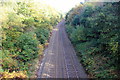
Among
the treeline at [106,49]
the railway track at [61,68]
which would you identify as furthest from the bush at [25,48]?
the treeline at [106,49]

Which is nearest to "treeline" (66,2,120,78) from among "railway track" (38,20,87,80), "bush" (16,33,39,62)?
"railway track" (38,20,87,80)

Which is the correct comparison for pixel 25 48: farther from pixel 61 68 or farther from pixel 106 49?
pixel 106 49

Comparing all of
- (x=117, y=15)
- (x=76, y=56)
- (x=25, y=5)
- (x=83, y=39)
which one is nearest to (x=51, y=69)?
(x=76, y=56)

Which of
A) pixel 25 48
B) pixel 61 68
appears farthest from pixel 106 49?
pixel 25 48

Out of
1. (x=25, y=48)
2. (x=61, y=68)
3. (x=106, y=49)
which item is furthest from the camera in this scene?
(x=25, y=48)

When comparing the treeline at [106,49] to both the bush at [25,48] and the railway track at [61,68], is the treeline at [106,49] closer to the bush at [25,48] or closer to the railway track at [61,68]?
the railway track at [61,68]

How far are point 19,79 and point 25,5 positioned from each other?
10.5 metres

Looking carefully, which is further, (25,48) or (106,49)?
(25,48)

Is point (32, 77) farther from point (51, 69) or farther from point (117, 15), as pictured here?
point (117, 15)

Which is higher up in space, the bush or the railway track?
the bush

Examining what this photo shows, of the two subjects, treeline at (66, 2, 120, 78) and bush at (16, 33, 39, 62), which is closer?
treeline at (66, 2, 120, 78)

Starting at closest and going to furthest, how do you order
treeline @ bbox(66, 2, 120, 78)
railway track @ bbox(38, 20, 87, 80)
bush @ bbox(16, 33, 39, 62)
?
treeline @ bbox(66, 2, 120, 78) < railway track @ bbox(38, 20, 87, 80) < bush @ bbox(16, 33, 39, 62)

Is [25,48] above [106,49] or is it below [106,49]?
below

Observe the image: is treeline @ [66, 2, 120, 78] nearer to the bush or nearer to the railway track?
the railway track
